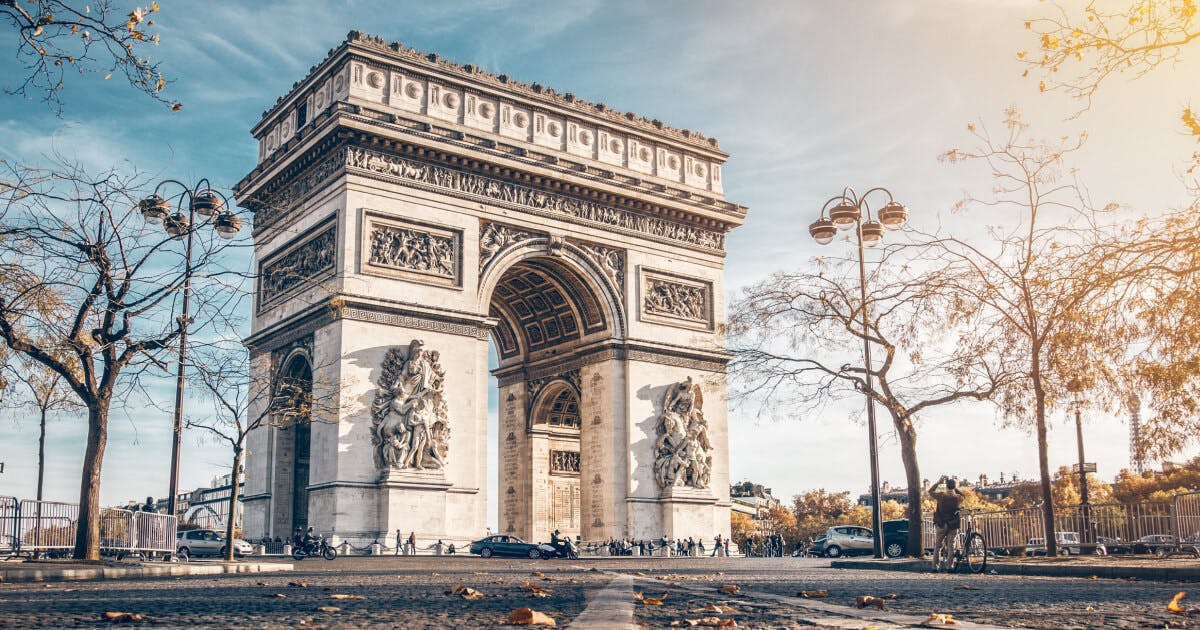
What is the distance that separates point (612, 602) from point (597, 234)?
28618 mm

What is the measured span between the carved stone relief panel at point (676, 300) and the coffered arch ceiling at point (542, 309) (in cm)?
190

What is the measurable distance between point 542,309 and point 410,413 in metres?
9.35

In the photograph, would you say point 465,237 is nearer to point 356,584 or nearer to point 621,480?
point 621,480

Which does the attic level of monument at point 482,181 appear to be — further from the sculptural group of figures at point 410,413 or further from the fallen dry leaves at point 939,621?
the fallen dry leaves at point 939,621

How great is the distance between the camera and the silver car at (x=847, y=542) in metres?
37.8

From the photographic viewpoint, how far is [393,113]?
31.5 metres

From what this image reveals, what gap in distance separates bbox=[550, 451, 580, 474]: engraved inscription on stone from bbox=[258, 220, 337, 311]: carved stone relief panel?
446 inches

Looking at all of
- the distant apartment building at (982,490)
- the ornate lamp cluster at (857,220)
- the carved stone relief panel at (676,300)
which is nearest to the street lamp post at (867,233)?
the ornate lamp cluster at (857,220)

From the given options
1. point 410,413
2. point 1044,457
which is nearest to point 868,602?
point 1044,457

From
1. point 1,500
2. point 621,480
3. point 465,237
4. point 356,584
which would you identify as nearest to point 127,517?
point 1,500

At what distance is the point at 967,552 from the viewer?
16484mm

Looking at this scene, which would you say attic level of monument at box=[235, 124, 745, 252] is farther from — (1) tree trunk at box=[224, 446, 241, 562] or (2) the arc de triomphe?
(1) tree trunk at box=[224, 446, 241, 562]

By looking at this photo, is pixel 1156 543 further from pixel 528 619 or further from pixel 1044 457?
pixel 528 619

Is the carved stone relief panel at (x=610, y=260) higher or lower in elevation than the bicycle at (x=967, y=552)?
higher
